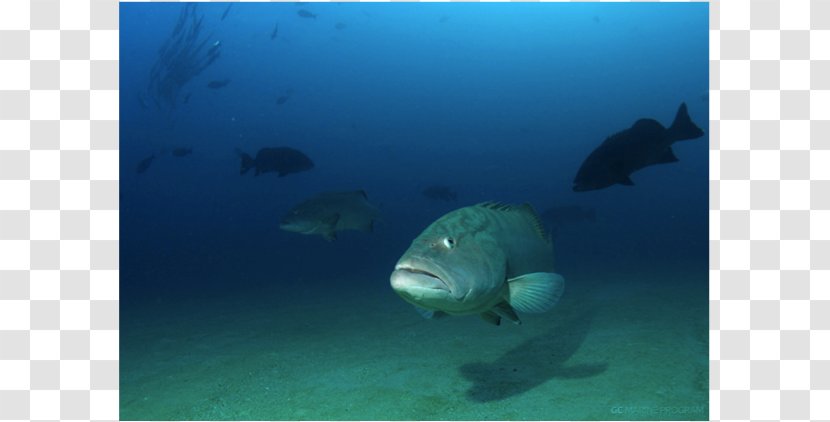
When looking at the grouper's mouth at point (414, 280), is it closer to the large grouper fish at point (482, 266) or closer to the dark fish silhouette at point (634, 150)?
the large grouper fish at point (482, 266)

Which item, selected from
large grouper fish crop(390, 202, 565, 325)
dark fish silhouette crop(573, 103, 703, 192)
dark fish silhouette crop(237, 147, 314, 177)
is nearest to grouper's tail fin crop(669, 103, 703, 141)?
dark fish silhouette crop(573, 103, 703, 192)

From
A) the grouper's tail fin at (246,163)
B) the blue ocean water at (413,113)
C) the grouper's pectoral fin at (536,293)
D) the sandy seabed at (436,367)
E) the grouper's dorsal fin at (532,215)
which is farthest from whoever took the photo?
the blue ocean water at (413,113)

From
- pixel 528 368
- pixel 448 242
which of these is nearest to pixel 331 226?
pixel 528 368

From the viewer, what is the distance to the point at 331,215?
6.95 meters

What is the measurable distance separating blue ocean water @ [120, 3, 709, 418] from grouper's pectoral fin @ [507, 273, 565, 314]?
41728 mm

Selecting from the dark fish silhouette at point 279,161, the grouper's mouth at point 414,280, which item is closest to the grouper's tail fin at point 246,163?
the dark fish silhouette at point 279,161

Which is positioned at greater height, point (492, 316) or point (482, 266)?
point (482, 266)

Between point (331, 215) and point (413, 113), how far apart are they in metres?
62.8

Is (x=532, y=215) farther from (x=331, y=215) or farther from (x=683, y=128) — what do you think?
(x=331, y=215)

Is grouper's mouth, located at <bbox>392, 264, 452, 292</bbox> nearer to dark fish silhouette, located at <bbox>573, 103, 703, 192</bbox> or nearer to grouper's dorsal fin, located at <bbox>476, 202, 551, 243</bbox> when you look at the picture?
grouper's dorsal fin, located at <bbox>476, 202, 551, 243</bbox>

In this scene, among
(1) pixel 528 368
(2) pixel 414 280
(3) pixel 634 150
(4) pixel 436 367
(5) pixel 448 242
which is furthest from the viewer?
(3) pixel 634 150

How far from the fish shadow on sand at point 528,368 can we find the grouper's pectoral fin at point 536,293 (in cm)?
140

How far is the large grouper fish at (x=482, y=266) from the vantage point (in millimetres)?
2711

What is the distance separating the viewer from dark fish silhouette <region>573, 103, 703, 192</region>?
5.45 m
